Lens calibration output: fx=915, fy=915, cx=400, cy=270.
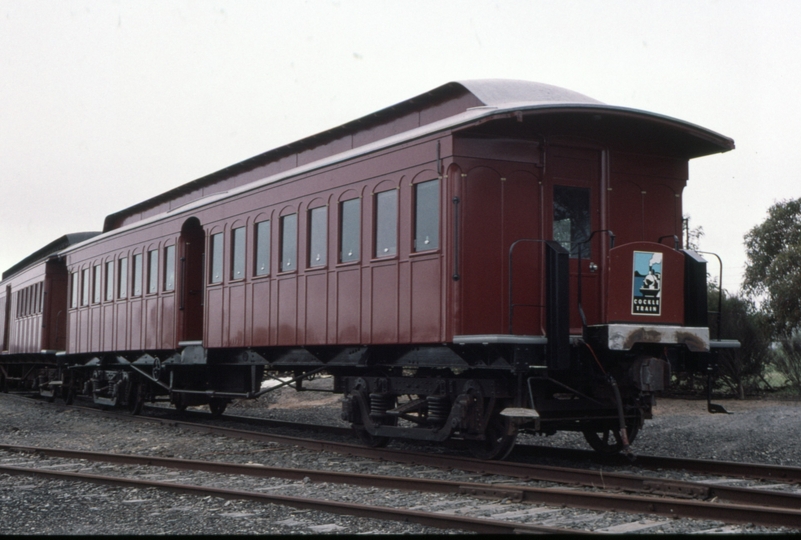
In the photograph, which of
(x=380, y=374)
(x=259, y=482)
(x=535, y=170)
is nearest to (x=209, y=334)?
(x=380, y=374)

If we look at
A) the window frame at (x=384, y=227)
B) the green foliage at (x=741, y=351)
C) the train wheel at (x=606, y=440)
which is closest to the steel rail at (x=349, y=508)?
the window frame at (x=384, y=227)

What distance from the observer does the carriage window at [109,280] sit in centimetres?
1858

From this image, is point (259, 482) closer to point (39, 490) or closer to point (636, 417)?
point (39, 490)

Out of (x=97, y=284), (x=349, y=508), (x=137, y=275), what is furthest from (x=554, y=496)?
(x=97, y=284)

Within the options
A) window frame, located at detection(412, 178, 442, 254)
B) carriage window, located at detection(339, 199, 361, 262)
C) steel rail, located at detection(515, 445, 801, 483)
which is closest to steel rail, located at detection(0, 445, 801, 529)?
steel rail, located at detection(515, 445, 801, 483)

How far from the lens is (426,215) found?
967 centimetres

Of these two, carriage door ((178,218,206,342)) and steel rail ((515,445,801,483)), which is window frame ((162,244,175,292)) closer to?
carriage door ((178,218,206,342))

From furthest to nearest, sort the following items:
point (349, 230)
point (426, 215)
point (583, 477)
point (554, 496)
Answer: point (349, 230), point (426, 215), point (583, 477), point (554, 496)

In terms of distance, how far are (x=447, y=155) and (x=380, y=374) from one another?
10.1ft

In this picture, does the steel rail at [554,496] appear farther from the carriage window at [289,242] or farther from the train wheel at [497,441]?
the carriage window at [289,242]

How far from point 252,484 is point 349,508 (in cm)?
222

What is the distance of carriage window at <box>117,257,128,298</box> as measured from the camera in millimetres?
17938

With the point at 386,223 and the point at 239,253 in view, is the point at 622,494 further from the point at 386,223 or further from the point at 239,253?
the point at 239,253

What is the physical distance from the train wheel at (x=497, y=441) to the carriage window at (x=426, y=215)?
194 cm
